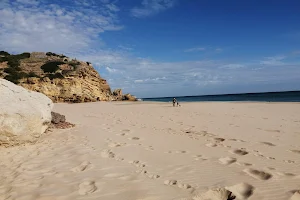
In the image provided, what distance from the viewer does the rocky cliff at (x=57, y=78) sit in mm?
35969

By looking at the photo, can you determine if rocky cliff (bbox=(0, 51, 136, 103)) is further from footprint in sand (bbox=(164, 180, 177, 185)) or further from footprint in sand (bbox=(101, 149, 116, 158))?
footprint in sand (bbox=(164, 180, 177, 185))

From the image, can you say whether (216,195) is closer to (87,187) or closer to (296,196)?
(296,196)

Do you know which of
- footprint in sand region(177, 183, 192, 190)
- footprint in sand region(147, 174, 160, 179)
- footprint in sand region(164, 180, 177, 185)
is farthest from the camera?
footprint in sand region(147, 174, 160, 179)

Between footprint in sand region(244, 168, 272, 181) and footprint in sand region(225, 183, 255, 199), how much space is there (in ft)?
1.69

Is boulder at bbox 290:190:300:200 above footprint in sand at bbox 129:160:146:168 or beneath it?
beneath

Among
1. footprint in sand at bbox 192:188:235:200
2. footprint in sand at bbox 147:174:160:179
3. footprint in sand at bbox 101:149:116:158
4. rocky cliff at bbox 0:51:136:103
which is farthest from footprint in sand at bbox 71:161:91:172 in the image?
rocky cliff at bbox 0:51:136:103

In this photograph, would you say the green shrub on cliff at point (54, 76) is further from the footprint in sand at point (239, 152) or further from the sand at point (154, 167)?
the footprint in sand at point (239, 152)

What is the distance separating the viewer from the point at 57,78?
38188 millimetres

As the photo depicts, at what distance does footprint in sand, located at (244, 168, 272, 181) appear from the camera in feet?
16.0

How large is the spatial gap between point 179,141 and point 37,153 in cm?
426

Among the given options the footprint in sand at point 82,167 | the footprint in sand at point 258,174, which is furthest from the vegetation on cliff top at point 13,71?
the footprint in sand at point 258,174

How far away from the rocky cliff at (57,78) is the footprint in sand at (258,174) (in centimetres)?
3463

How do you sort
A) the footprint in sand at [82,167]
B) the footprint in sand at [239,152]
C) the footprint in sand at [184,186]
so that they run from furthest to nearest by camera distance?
the footprint in sand at [239,152] → the footprint in sand at [82,167] → the footprint in sand at [184,186]

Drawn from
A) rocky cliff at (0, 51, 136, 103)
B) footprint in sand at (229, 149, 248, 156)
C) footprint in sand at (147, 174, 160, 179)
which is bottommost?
footprint in sand at (147, 174, 160, 179)
